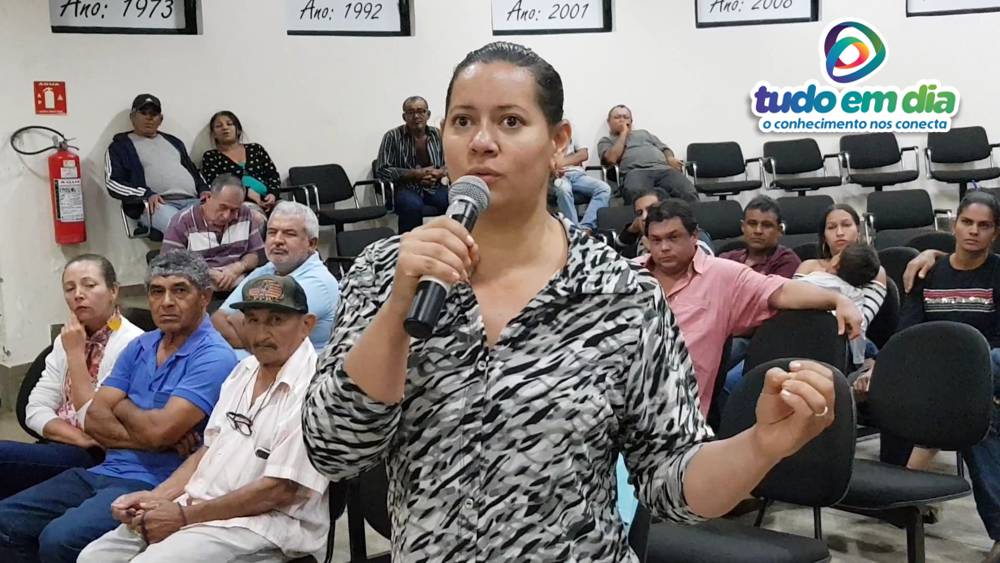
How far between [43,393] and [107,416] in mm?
621

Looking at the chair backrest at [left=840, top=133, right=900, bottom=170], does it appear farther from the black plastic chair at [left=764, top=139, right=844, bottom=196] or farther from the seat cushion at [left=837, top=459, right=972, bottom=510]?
the seat cushion at [left=837, top=459, right=972, bottom=510]

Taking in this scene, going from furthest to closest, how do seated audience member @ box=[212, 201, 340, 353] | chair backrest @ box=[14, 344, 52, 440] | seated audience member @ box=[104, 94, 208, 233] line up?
seated audience member @ box=[104, 94, 208, 233], seated audience member @ box=[212, 201, 340, 353], chair backrest @ box=[14, 344, 52, 440]

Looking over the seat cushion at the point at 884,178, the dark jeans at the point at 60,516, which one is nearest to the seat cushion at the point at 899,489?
the dark jeans at the point at 60,516

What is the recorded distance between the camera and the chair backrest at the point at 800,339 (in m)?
3.29

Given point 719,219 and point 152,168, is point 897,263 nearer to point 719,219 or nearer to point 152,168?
point 719,219

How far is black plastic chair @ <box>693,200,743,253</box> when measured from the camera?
24.9 ft

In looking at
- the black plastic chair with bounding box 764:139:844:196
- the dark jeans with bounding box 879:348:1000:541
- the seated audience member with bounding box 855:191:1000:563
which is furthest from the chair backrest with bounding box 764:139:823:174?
the dark jeans with bounding box 879:348:1000:541

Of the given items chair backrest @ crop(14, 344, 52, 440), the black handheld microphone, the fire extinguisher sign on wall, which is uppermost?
the fire extinguisher sign on wall

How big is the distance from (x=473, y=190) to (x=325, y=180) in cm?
670

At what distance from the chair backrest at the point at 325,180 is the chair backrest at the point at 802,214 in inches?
136

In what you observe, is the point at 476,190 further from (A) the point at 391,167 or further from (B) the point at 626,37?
(B) the point at 626,37

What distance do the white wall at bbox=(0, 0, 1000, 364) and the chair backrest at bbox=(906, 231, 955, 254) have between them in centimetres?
403

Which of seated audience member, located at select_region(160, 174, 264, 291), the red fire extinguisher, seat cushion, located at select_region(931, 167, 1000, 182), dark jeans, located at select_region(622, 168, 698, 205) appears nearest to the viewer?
seated audience member, located at select_region(160, 174, 264, 291)

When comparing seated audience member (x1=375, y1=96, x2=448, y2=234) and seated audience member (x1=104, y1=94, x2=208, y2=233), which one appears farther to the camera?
seated audience member (x1=375, y1=96, x2=448, y2=234)
